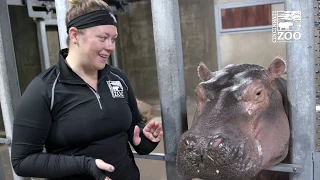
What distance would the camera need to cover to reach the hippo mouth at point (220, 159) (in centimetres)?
143

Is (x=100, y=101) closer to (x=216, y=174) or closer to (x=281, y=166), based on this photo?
(x=216, y=174)

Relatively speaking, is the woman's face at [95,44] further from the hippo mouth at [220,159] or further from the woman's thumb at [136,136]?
the hippo mouth at [220,159]

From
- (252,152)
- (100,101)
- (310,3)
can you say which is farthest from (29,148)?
(310,3)

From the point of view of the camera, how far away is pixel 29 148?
1.38 metres

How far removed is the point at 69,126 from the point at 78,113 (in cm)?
7

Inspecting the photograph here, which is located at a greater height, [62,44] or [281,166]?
[62,44]

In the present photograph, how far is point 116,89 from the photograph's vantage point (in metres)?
1.62

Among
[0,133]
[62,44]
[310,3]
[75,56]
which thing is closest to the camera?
[310,3]

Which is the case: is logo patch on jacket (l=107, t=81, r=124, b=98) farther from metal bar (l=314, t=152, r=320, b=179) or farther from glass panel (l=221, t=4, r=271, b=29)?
glass panel (l=221, t=4, r=271, b=29)

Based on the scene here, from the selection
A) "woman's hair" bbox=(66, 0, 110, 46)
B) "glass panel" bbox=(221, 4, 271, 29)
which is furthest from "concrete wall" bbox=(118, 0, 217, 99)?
"woman's hair" bbox=(66, 0, 110, 46)

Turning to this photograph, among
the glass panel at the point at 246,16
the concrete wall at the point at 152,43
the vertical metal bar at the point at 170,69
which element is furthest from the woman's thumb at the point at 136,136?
the concrete wall at the point at 152,43

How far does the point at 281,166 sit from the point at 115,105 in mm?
796

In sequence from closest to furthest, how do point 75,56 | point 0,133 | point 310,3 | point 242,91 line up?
1. point 310,3
2. point 75,56
3. point 242,91
4. point 0,133

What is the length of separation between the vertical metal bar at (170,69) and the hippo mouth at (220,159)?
214 millimetres
